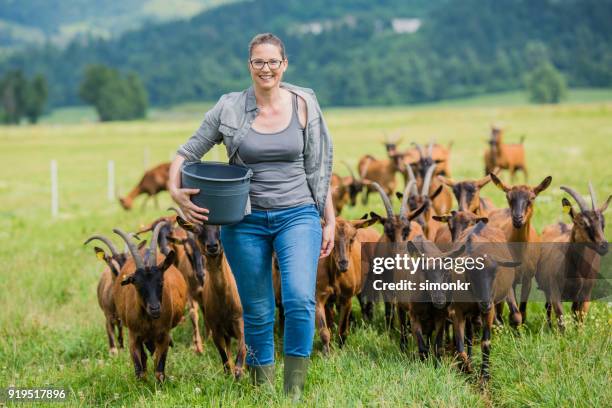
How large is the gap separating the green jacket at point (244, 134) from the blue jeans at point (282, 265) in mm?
207

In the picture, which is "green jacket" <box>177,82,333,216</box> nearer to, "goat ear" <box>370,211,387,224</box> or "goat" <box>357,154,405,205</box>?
"goat ear" <box>370,211,387,224</box>

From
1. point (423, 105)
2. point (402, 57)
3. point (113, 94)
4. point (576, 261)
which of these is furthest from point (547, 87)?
point (576, 261)

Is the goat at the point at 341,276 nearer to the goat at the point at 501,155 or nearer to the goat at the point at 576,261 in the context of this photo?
the goat at the point at 576,261

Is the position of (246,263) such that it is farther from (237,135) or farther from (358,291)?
(358,291)

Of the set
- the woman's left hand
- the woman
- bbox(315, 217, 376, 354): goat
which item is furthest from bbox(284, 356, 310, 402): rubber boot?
bbox(315, 217, 376, 354): goat

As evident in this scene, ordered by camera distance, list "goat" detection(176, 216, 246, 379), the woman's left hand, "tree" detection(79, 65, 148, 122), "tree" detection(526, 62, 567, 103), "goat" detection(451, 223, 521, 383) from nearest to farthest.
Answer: the woman's left hand, "goat" detection(451, 223, 521, 383), "goat" detection(176, 216, 246, 379), "tree" detection(526, 62, 567, 103), "tree" detection(79, 65, 148, 122)

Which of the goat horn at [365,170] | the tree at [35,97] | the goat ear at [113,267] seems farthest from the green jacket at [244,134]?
the tree at [35,97]

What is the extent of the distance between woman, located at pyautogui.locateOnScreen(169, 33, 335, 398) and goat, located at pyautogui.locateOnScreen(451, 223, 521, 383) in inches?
76.3

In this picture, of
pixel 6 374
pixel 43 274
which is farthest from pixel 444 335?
pixel 43 274

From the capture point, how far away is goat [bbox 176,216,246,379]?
25.1ft

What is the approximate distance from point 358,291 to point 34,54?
7781 inches

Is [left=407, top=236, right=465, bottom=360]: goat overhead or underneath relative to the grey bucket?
underneath

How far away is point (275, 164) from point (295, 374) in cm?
156

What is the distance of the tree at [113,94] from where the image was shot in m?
119
